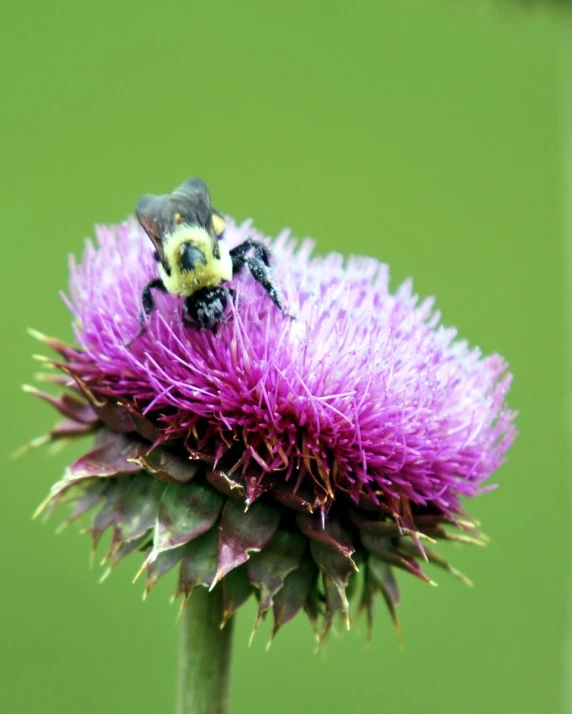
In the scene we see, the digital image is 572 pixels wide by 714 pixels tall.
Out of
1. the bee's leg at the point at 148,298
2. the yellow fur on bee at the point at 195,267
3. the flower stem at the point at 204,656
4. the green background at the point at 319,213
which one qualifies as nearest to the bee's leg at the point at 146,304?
the bee's leg at the point at 148,298

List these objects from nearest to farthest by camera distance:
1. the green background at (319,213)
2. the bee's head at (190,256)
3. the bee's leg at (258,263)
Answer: the bee's head at (190,256)
the bee's leg at (258,263)
the green background at (319,213)

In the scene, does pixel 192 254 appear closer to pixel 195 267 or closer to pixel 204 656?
pixel 195 267

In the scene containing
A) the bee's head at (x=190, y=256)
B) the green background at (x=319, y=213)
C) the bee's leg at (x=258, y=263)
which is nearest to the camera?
the bee's head at (x=190, y=256)

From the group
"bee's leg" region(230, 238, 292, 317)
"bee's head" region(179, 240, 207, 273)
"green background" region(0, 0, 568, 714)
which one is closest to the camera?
"bee's head" region(179, 240, 207, 273)

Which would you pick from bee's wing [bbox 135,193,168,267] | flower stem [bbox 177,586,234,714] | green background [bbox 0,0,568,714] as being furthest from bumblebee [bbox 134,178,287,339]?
green background [bbox 0,0,568,714]

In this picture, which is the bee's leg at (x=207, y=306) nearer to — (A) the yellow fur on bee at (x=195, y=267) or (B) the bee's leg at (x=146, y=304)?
(A) the yellow fur on bee at (x=195, y=267)

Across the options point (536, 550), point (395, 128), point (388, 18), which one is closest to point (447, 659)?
point (536, 550)

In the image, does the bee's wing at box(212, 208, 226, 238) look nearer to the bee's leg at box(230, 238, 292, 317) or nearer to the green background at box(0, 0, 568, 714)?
the bee's leg at box(230, 238, 292, 317)

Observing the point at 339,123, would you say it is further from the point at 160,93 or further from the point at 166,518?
the point at 166,518
